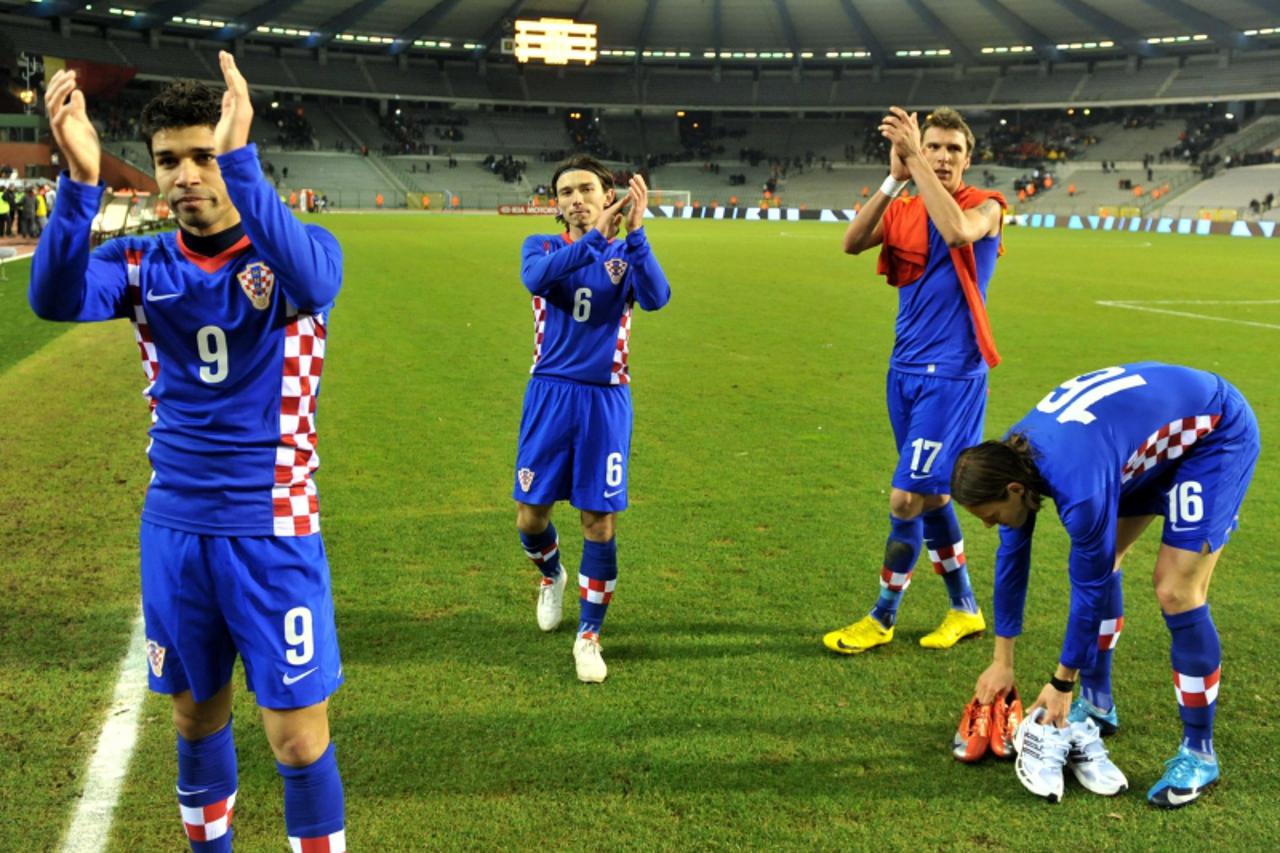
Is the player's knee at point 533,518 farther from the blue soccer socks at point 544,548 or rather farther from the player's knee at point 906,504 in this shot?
the player's knee at point 906,504

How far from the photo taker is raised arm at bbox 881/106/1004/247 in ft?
14.2

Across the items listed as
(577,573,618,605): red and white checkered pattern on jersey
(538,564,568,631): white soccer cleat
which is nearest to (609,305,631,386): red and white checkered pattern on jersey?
(577,573,618,605): red and white checkered pattern on jersey

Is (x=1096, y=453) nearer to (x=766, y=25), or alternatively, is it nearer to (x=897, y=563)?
(x=897, y=563)

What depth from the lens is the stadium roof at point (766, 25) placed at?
59906 mm

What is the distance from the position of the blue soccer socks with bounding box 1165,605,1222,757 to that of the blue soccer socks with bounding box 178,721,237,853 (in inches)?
127

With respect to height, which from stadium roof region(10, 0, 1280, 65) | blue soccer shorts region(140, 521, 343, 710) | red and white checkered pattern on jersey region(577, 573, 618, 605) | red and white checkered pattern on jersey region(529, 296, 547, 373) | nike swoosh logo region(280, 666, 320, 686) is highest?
stadium roof region(10, 0, 1280, 65)

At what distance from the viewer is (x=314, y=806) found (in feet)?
9.12

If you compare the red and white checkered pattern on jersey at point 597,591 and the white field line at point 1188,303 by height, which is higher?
the white field line at point 1188,303

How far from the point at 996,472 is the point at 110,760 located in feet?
11.0

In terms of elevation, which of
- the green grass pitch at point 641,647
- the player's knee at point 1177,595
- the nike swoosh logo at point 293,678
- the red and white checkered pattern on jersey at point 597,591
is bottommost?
the green grass pitch at point 641,647

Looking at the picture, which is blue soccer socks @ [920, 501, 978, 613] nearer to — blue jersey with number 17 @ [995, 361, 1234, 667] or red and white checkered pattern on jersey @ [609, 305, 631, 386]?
blue jersey with number 17 @ [995, 361, 1234, 667]

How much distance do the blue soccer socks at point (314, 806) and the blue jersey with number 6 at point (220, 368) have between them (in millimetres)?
653

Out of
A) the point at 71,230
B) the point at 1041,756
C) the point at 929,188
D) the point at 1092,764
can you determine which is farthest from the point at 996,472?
the point at 71,230

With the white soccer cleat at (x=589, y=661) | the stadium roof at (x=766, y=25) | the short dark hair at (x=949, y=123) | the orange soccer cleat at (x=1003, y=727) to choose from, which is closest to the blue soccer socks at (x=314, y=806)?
the white soccer cleat at (x=589, y=661)
